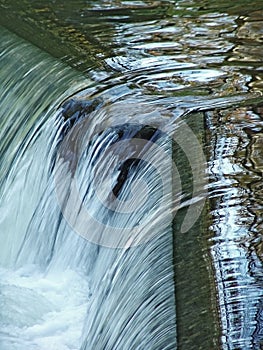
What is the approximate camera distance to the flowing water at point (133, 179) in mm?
3125

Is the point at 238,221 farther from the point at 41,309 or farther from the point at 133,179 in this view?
the point at 41,309

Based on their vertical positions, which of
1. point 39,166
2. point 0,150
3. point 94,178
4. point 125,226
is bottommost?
point 125,226

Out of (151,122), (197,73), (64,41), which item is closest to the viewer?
(151,122)

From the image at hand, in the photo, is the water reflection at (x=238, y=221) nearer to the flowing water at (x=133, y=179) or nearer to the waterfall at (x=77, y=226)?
the flowing water at (x=133, y=179)

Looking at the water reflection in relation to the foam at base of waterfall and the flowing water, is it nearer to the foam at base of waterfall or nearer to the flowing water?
the flowing water

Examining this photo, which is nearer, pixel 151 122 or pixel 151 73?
pixel 151 122

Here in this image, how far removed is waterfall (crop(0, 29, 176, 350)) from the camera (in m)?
3.45

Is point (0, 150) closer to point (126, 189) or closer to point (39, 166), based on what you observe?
point (39, 166)

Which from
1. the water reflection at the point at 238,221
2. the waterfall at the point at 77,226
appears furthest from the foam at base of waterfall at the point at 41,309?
the water reflection at the point at 238,221

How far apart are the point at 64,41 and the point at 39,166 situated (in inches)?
51.1

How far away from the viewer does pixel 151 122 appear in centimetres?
427

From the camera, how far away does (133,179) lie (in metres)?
4.06

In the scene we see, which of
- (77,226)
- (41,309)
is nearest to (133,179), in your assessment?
(77,226)

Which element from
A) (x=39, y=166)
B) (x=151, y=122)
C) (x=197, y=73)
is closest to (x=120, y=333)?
(x=151, y=122)
